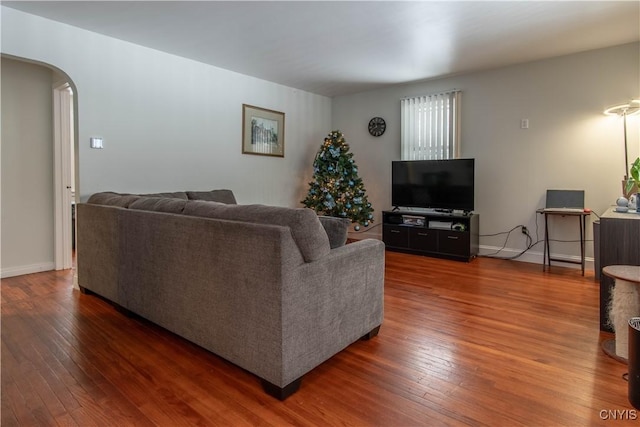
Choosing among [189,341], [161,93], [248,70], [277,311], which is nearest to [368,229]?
[248,70]

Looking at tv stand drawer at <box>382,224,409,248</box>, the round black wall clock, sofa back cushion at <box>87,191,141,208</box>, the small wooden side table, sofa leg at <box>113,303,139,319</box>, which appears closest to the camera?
the small wooden side table

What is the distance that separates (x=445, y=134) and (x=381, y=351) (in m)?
3.73

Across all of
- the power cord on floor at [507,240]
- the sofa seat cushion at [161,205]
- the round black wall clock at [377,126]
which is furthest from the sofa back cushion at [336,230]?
→ the round black wall clock at [377,126]

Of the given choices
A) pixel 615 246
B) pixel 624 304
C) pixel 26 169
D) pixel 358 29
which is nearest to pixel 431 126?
pixel 358 29

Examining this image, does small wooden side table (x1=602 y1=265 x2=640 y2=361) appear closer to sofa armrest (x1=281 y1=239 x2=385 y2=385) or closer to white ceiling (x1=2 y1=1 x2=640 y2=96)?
sofa armrest (x1=281 y1=239 x2=385 y2=385)

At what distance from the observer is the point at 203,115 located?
4402 millimetres

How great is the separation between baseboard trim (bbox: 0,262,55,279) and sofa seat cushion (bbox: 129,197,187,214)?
2234 millimetres

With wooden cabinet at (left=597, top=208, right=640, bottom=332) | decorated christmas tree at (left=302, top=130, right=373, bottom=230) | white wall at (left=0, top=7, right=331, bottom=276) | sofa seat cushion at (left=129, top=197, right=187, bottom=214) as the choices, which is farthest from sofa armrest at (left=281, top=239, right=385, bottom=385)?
decorated christmas tree at (left=302, top=130, right=373, bottom=230)

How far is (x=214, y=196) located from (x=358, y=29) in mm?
2325

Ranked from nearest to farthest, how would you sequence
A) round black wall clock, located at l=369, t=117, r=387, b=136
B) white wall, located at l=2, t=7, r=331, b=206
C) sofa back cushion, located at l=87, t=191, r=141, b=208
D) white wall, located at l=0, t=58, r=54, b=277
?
sofa back cushion, located at l=87, t=191, r=141, b=208 < white wall, located at l=2, t=7, r=331, b=206 < white wall, located at l=0, t=58, r=54, b=277 < round black wall clock, located at l=369, t=117, r=387, b=136

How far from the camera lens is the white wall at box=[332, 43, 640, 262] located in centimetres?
393

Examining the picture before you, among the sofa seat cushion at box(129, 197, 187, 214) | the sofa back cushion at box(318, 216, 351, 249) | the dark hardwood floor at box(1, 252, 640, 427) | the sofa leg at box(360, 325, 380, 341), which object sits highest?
the sofa seat cushion at box(129, 197, 187, 214)

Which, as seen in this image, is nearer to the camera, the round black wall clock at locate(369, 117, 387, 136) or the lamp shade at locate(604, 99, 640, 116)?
the lamp shade at locate(604, 99, 640, 116)

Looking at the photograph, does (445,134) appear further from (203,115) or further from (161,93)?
(161,93)
